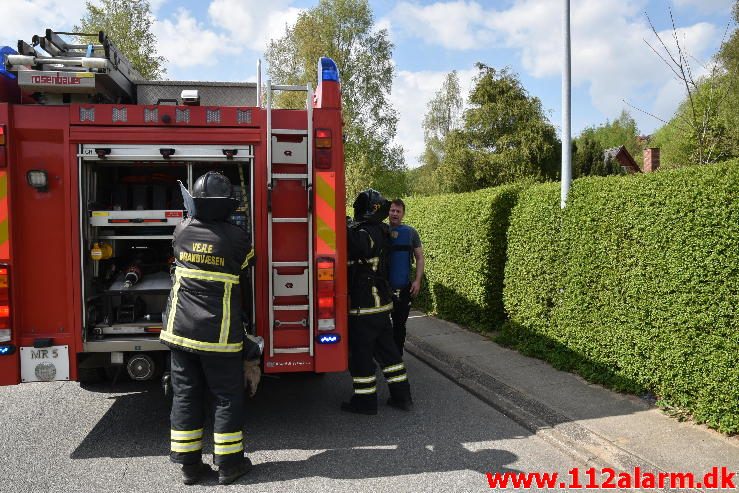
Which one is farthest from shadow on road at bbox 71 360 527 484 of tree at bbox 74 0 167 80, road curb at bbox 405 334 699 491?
tree at bbox 74 0 167 80

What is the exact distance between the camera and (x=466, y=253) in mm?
8242

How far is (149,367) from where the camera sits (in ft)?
14.1

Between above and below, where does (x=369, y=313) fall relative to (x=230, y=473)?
above

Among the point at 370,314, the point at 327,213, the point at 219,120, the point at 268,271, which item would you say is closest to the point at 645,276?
the point at 370,314

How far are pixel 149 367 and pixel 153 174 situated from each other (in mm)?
1671

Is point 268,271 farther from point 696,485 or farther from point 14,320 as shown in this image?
point 696,485

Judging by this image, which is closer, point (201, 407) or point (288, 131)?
point (201, 407)

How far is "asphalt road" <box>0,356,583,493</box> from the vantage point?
3.70 metres

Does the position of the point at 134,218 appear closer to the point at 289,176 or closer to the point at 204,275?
the point at 204,275

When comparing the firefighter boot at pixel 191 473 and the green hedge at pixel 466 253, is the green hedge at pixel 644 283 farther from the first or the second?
the firefighter boot at pixel 191 473

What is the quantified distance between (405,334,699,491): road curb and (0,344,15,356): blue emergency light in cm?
383

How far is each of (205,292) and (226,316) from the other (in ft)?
0.67

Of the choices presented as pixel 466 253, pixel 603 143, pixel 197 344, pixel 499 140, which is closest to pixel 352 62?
pixel 499 140

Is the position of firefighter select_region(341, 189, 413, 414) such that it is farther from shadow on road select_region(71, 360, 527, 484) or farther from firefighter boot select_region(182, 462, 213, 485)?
firefighter boot select_region(182, 462, 213, 485)
